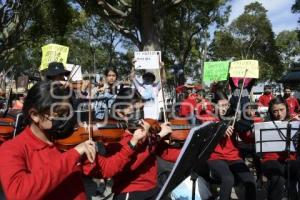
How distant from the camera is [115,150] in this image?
3.73 m

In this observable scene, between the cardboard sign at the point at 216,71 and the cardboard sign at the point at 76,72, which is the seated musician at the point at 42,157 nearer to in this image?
the cardboard sign at the point at 76,72

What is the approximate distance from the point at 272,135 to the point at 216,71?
3.88m

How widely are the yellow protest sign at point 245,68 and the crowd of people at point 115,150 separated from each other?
0.74 metres

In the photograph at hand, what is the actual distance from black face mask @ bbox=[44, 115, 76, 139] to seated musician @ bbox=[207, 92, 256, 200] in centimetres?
329

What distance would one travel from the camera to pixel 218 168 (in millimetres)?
5684

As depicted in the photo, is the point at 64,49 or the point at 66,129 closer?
the point at 66,129

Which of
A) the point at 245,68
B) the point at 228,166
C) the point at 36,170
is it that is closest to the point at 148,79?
the point at 245,68

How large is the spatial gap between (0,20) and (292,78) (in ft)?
34.9

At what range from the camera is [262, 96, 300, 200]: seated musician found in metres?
5.64

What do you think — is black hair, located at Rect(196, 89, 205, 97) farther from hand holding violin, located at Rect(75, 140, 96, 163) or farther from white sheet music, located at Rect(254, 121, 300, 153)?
hand holding violin, located at Rect(75, 140, 96, 163)

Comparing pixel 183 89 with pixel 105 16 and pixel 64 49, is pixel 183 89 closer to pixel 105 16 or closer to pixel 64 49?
pixel 105 16

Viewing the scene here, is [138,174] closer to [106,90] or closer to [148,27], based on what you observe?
[106,90]

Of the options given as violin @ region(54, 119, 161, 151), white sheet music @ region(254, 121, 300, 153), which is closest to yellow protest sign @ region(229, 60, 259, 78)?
white sheet music @ region(254, 121, 300, 153)

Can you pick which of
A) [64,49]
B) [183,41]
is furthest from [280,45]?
[64,49]
